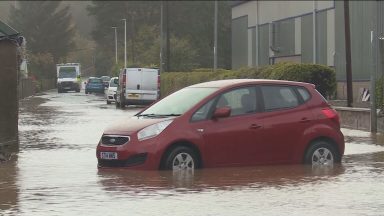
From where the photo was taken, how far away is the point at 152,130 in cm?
1246

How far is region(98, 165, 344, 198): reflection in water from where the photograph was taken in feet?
36.2

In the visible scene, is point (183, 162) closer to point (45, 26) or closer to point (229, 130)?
point (229, 130)

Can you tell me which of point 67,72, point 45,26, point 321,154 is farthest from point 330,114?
point 45,26

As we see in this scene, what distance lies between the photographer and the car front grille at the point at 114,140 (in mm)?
12656

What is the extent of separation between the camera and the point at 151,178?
11891mm

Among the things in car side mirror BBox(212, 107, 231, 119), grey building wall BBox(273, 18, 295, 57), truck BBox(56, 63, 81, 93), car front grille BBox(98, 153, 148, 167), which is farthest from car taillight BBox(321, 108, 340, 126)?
truck BBox(56, 63, 81, 93)

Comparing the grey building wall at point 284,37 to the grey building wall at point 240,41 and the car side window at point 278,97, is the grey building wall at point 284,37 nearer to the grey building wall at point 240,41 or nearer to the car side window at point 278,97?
the grey building wall at point 240,41

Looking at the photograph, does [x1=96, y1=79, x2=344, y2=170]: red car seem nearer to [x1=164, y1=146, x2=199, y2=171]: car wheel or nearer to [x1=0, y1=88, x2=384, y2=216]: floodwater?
[x1=164, y1=146, x2=199, y2=171]: car wheel

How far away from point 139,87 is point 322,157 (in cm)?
2925

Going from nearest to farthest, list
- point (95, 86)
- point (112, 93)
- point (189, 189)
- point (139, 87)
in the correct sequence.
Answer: point (189, 189), point (139, 87), point (112, 93), point (95, 86)

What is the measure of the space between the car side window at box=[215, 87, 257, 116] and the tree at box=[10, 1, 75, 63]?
372 feet

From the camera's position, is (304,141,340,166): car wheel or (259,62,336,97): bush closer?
(304,141,340,166): car wheel

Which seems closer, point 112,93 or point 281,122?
point 281,122

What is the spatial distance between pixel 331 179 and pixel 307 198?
2.00 m
